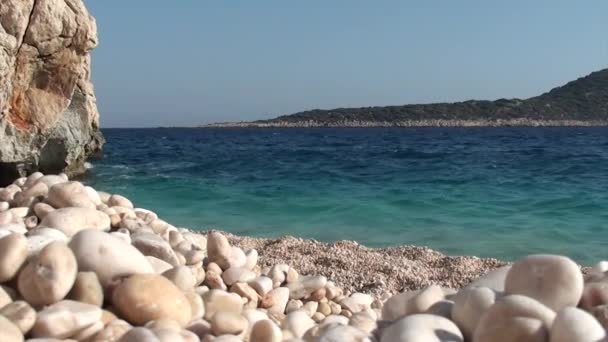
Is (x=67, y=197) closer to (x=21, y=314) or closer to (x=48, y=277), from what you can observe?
(x=48, y=277)

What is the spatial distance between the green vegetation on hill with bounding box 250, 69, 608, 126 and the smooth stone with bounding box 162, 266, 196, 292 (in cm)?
8362

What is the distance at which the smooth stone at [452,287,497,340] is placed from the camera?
7.02 feet

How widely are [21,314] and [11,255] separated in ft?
1.31

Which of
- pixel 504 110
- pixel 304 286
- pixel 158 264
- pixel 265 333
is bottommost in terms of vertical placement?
pixel 304 286

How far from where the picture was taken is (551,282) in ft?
7.25

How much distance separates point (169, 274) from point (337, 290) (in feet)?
4.79

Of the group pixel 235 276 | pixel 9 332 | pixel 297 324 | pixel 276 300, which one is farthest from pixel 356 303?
pixel 9 332

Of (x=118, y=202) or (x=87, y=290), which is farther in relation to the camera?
(x=118, y=202)

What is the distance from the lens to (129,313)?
7.51 feet

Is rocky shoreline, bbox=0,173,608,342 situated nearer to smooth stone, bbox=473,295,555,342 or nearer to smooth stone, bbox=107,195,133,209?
smooth stone, bbox=473,295,555,342

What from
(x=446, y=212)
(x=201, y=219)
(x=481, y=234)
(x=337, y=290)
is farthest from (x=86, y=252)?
(x=446, y=212)

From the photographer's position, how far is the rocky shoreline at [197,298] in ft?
6.59

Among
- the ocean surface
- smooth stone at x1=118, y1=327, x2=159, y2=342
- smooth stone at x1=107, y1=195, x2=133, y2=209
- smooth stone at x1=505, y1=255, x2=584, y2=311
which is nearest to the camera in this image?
smooth stone at x1=118, y1=327, x2=159, y2=342

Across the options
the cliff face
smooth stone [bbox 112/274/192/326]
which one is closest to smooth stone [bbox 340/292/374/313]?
smooth stone [bbox 112/274/192/326]
